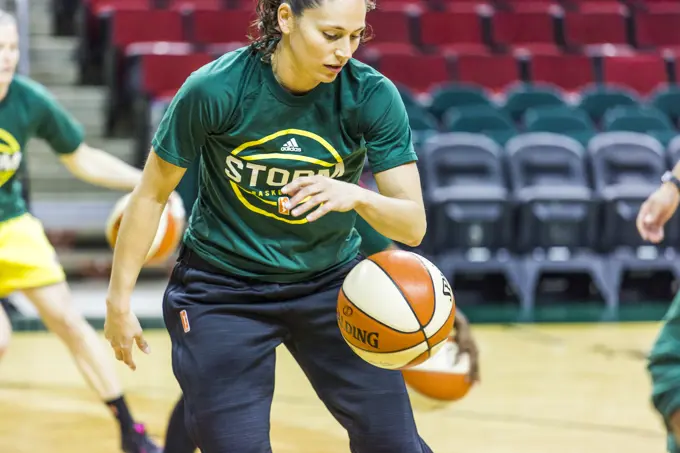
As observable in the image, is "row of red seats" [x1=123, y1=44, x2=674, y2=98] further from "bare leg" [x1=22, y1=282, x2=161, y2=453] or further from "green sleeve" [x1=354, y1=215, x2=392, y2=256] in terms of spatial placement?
"green sleeve" [x1=354, y1=215, x2=392, y2=256]

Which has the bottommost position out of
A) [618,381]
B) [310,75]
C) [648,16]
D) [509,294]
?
[509,294]

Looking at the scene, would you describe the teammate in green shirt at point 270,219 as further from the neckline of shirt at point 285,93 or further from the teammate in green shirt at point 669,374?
the teammate in green shirt at point 669,374

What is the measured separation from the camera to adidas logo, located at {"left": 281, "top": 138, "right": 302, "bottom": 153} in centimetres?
260

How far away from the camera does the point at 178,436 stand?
3.40 m

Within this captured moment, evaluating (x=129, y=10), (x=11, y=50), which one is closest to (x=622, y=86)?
(x=129, y=10)

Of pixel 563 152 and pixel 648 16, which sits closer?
pixel 563 152

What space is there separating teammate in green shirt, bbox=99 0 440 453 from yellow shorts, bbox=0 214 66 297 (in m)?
1.66

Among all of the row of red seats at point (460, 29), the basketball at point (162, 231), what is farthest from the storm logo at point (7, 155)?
the row of red seats at point (460, 29)

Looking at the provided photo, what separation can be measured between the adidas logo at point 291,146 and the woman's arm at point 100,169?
1810 millimetres

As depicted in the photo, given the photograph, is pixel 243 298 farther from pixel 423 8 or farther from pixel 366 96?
pixel 423 8

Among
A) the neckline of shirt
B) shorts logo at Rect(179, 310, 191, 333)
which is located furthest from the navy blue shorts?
the neckline of shirt

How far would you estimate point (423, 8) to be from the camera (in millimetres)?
10953

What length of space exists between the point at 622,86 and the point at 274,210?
338 inches

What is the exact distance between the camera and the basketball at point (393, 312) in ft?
8.49
